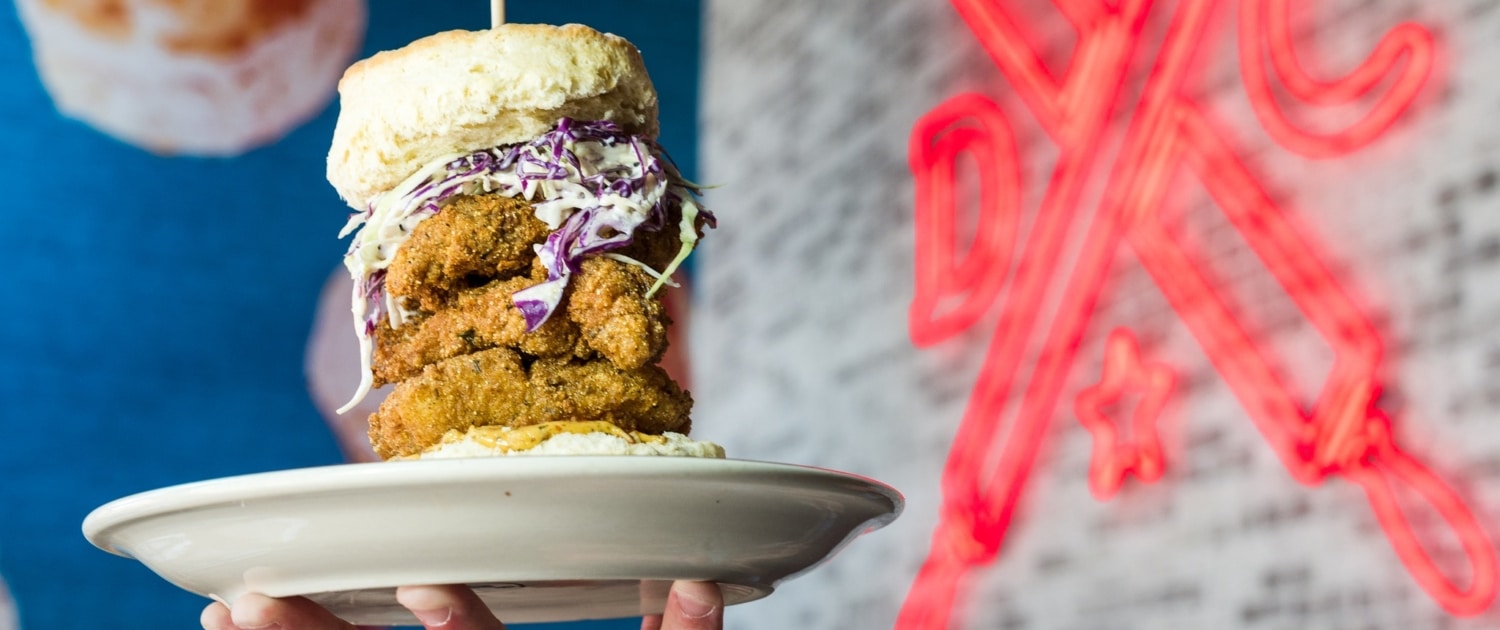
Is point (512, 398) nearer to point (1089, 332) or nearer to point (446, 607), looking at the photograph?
point (446, 607)

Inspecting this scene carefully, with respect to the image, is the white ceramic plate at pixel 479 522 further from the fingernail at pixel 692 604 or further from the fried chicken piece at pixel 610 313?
the fried chicken piece at pixel 610 313

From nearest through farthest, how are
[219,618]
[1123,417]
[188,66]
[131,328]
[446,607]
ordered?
[446,607], [219,618], [1123,417], [131,328], [188,66]

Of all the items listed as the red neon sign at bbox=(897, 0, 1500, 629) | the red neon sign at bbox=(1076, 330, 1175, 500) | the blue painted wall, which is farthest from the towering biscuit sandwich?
the blue painted wall

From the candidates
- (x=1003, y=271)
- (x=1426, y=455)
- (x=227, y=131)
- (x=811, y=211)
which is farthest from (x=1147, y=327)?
(x=227, y=131)

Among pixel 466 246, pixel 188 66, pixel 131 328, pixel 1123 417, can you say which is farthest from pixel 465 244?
pixel 188 66

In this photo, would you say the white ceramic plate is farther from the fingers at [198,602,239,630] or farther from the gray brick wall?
the gray brick wall
